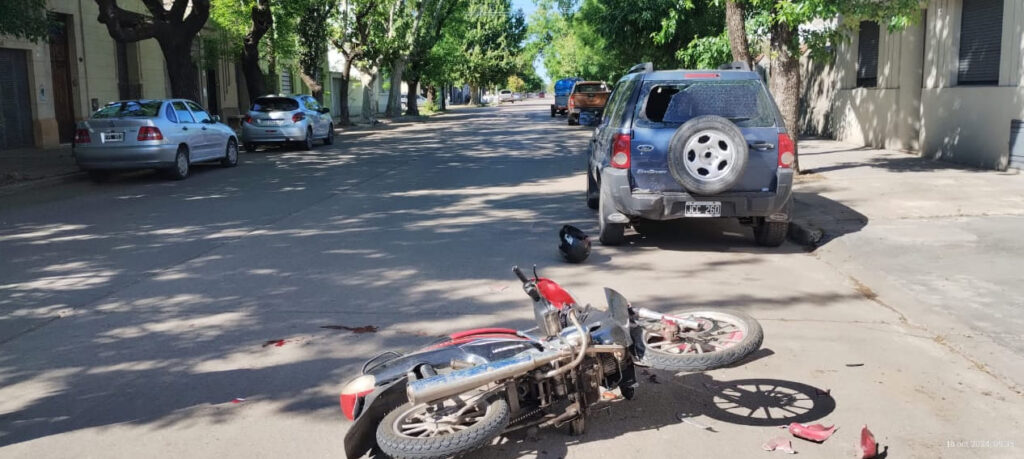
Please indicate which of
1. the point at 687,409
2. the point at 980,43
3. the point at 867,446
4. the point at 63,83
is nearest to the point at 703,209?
the point at 687,409

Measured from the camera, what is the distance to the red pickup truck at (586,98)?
35.0 m

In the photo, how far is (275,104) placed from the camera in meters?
23.5

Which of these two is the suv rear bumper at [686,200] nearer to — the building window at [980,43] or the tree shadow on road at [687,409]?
the tree shadow on road at [687,409]

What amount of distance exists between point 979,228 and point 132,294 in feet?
27.8

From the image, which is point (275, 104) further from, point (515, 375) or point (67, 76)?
point (515, 375)

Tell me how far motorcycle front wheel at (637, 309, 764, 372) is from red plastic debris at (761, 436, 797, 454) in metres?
0.44

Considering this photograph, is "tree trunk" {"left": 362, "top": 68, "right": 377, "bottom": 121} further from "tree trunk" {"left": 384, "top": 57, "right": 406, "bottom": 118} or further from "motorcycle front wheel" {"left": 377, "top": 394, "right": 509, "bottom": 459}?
"motorcycle front wheel" {"left": 377, "top": 394, "right": 509, "bottom": 459}

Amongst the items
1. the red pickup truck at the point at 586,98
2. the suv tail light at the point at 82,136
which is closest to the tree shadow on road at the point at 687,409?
the suv tail light at the point at 82,136

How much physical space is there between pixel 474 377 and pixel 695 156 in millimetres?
4822

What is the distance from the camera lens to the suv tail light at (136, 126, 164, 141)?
15664 mm

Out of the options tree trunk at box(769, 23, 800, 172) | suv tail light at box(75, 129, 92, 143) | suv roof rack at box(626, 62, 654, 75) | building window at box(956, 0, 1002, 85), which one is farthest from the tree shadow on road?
suv tail light at box(75, 129, 92, 143)

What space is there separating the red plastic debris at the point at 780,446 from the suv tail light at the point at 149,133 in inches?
557

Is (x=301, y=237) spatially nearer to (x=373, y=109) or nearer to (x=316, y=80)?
(x=316, y=80)

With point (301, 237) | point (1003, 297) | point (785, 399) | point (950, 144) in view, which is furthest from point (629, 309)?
point (950, 144)
